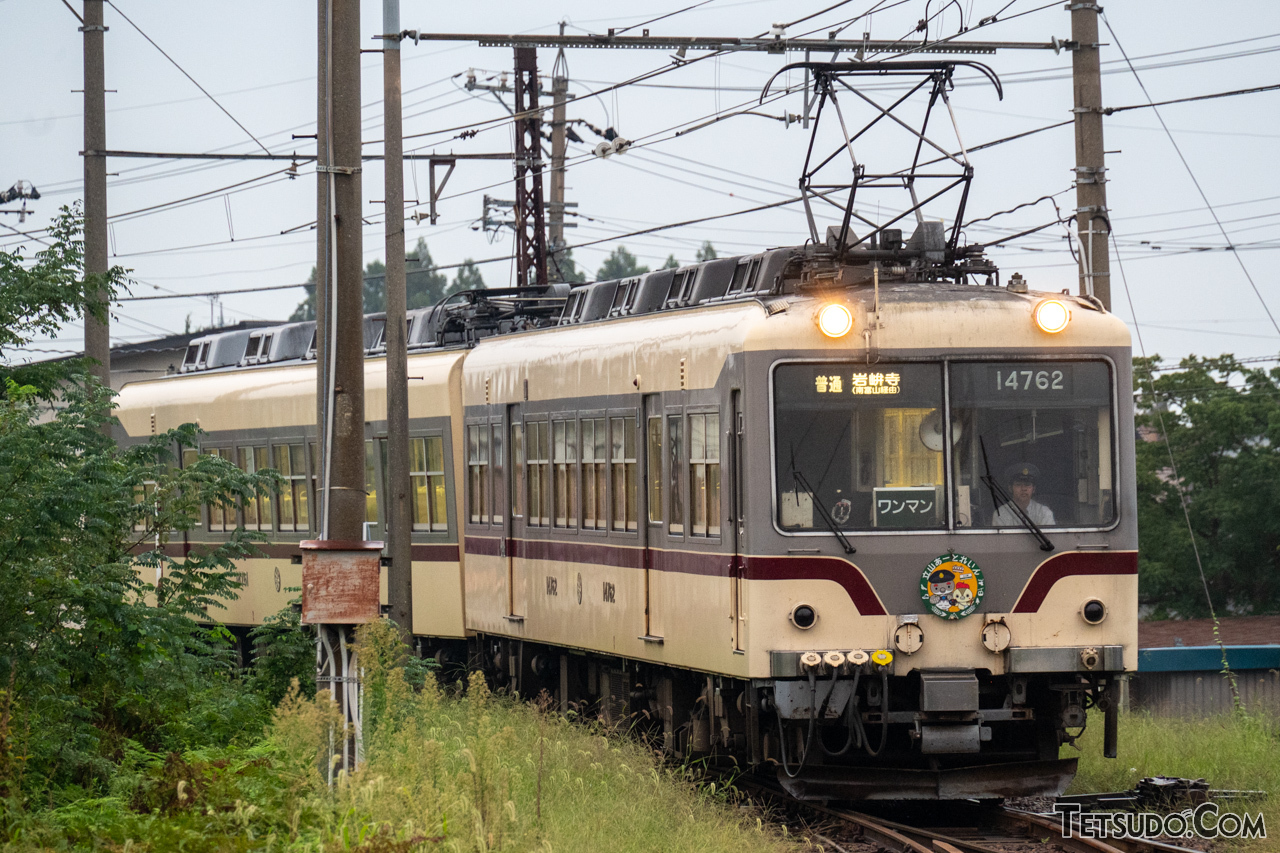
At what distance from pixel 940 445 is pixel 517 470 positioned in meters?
5.58

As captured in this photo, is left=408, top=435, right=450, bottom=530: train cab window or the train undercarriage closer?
the train undercarriage

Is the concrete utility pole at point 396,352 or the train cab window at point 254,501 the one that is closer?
the concrete utility pole at point 396,352

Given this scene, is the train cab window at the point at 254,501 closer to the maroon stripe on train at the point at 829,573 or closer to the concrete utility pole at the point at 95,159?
the concrete utility pole at the point at 95,159

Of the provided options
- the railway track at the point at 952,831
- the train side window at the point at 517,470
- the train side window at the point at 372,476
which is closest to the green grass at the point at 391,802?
the railway track at the point at 952,831

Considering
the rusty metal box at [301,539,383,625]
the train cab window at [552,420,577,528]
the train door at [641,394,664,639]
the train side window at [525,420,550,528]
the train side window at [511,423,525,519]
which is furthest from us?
the train side window at [511,423,525,519]

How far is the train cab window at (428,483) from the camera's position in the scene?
1778 cm

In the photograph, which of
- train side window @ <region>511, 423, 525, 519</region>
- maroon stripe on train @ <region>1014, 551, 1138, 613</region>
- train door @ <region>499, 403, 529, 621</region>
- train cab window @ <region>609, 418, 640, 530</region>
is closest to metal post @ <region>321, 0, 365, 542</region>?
maroon stripe on train @ <region>1014, 551, 1138, 613</region>

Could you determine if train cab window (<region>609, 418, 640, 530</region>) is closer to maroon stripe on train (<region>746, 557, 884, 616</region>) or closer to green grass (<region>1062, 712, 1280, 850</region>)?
maroon stripe on train (<region>746, 557, 884, 616</region>)

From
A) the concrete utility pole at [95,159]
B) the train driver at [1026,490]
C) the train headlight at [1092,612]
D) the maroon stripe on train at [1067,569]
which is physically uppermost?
the concrete utility pole at [95,159]

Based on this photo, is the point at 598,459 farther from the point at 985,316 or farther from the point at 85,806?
the point at 85,806

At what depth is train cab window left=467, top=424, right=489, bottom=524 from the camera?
656 inches

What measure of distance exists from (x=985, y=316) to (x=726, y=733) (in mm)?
3188

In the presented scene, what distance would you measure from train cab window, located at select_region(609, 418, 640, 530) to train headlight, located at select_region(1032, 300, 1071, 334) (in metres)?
3.34

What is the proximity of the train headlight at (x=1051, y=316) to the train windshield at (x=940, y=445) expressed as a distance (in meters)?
0.21
